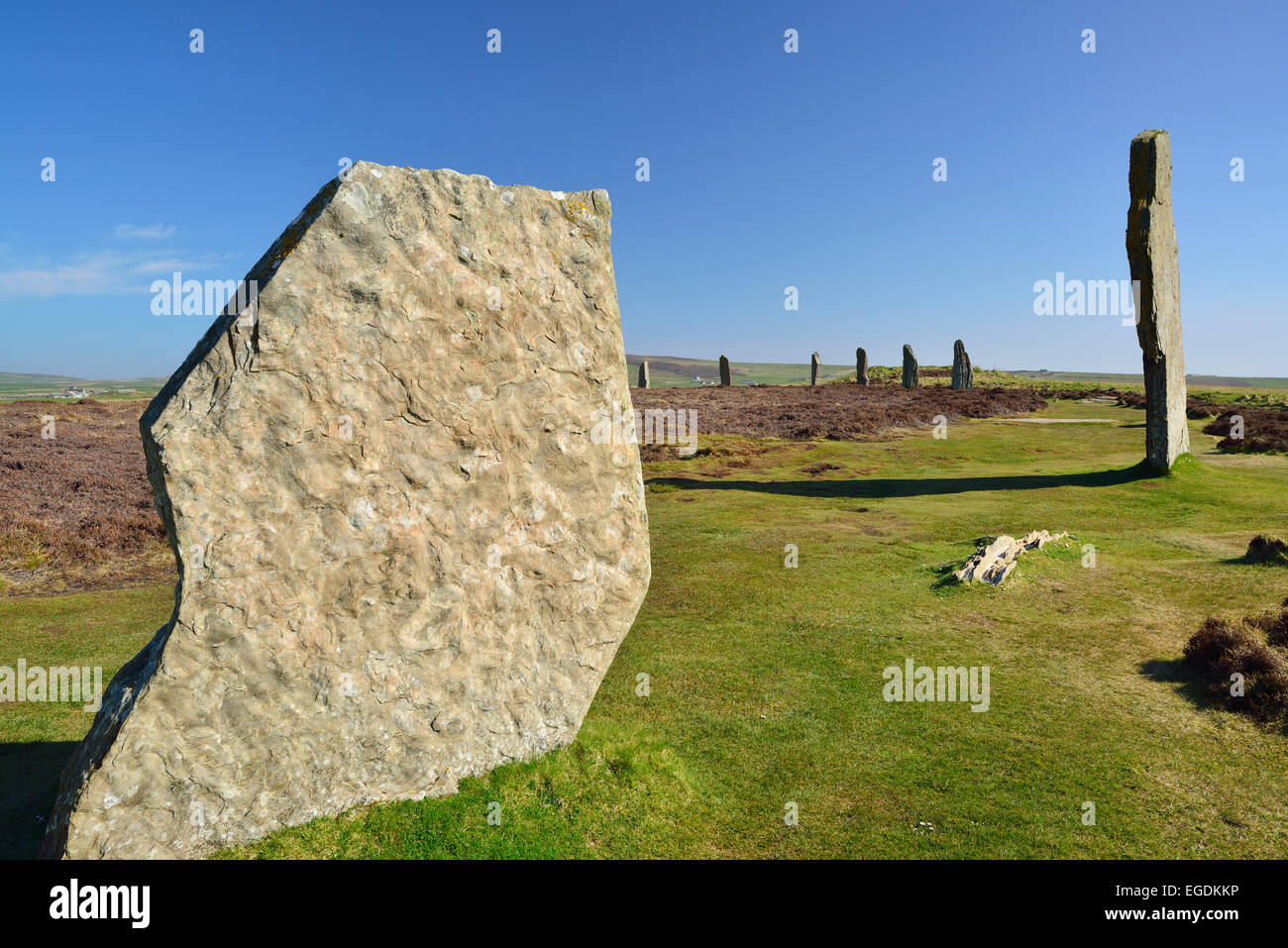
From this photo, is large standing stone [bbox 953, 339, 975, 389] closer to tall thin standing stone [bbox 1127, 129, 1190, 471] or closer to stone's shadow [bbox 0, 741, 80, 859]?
tall thin standing stone [bbox 1127, 129, 1190, 471]

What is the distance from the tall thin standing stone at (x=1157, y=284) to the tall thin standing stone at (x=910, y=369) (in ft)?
119

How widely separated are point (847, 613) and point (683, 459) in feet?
51.3

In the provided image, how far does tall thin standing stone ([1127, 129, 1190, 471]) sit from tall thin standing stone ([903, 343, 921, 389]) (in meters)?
36.4

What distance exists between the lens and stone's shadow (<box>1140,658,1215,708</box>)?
770 cm

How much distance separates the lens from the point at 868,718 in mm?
7527

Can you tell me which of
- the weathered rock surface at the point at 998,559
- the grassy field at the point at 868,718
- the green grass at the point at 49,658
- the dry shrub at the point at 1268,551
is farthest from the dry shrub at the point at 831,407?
the green grass at the point at 49,658

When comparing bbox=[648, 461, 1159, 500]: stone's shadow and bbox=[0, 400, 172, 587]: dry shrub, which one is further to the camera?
bbox=[648, 461, 1159, 500]: stone's shadow

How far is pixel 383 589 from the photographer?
211 inches

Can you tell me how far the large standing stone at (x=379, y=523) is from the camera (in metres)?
4.73

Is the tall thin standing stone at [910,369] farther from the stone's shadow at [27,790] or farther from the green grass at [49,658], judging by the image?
the stone's shadow at [27,790]

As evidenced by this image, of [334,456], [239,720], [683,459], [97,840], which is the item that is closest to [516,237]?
[334,456]

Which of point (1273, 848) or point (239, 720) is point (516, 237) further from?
point (1273, 848)
